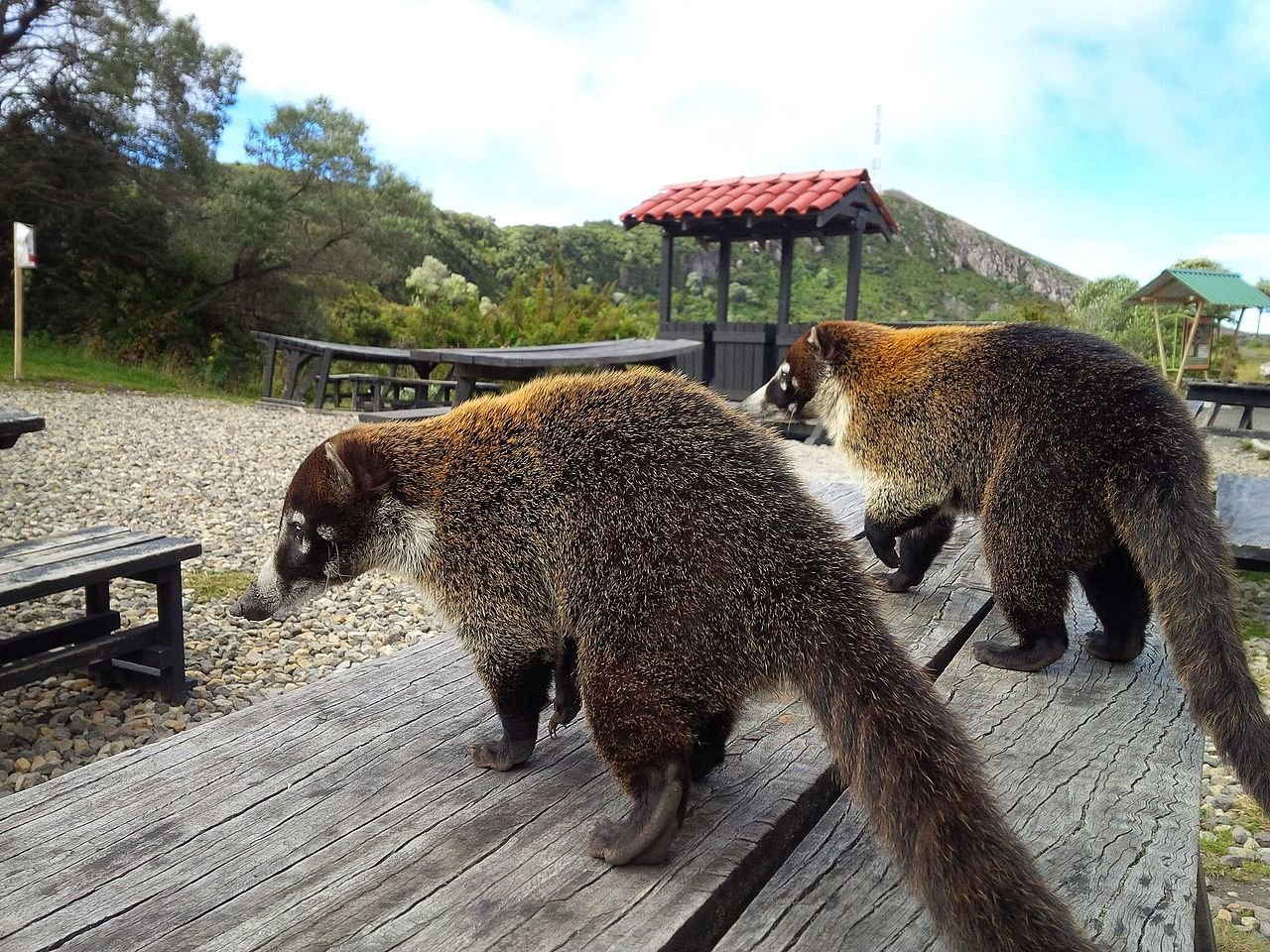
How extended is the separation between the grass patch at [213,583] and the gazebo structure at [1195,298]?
1772 cm

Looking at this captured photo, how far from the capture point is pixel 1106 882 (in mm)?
1927

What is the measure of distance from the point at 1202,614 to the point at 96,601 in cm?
488

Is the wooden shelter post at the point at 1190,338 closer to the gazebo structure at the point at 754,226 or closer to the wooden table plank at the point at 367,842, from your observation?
the gazebo structure at the point at 754,226

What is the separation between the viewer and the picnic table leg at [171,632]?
485 cm

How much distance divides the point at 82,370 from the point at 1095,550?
65.2 feet

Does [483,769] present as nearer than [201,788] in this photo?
No

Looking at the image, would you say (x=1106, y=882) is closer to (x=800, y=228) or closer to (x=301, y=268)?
(x=800, y=228)

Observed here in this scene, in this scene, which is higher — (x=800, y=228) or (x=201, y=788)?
(x=800, y=228)

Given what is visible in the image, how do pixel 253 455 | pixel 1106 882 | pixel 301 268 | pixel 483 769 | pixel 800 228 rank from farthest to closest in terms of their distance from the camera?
pixel 301 268, pixel 800 228, pixel 253 455, pixel 483 769, pixel 1106 882

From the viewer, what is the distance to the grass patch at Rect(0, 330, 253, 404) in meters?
17.4

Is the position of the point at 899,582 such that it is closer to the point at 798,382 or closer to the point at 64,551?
the point at 798,382

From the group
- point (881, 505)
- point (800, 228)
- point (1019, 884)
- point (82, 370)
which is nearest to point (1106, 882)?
point (1019, 884)

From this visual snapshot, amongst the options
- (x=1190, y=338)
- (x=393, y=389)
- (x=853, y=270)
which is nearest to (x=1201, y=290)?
(x=1190, y=338)

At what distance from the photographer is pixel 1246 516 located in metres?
6.57
